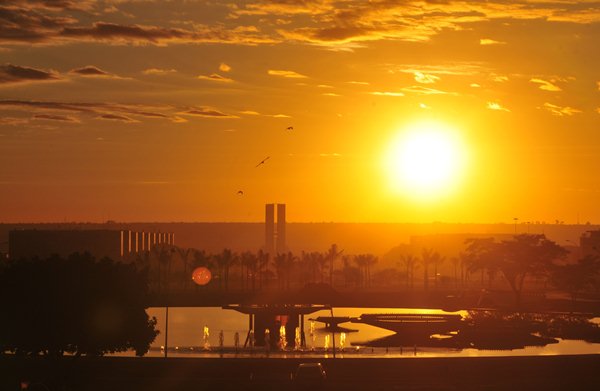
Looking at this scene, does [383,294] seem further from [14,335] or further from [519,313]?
[14,335]

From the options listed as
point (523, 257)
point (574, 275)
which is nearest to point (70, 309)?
point (574, 275)

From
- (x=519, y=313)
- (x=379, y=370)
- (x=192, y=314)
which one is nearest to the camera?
(x=379, y=370)

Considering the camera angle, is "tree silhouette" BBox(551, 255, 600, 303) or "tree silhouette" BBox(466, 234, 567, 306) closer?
"tree silhouette" BBox(551, 255, 600, 303)

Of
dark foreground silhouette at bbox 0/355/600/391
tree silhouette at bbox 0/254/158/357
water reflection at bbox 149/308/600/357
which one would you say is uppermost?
tree silhouette at bbox 0/254/158/357

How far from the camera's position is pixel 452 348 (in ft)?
338

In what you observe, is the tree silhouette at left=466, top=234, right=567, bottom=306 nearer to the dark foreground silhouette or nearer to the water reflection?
the water reflection

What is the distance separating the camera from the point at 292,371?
214 ft

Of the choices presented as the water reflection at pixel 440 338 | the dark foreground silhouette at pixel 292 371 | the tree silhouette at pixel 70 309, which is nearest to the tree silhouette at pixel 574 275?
the water reflection at pixel 440 338

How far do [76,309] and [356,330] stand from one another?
6604 centimetres

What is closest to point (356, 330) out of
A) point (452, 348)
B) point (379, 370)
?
point (452, 348)

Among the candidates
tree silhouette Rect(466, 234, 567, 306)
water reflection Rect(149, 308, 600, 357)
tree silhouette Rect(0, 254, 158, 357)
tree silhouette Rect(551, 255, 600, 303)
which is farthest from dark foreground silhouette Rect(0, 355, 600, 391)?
tree silhouette Rect(466, 234, 567, 306)

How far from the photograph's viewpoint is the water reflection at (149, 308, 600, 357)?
320ft

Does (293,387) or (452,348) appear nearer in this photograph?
(293,387)

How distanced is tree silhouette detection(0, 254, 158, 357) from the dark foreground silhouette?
4.76 feet
